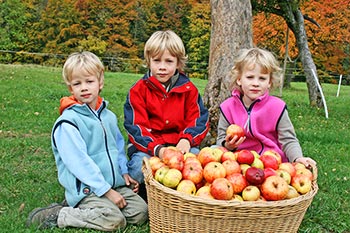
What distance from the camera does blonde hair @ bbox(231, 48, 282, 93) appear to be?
12.6 feet

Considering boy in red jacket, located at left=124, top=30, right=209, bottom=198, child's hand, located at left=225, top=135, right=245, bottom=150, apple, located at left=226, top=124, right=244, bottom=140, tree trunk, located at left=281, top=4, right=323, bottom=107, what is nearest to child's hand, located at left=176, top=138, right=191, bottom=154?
boy in red jacket, located at left=124, top=30, right=209, bottom=198

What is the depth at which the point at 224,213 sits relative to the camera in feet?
9.20

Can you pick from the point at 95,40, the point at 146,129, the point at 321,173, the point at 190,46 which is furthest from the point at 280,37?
the point at 146,129

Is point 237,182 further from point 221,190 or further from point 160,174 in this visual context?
point 160,174

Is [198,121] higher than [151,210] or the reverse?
higher

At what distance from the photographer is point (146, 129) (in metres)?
4.05

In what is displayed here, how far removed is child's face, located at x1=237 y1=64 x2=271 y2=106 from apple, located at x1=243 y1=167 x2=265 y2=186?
1.05m

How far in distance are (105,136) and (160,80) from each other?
2.32ft

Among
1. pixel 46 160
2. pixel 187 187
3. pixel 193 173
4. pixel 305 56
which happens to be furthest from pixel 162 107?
pixel 305 56

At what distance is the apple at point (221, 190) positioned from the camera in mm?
2848

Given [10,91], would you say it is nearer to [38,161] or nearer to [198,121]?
[38,161]

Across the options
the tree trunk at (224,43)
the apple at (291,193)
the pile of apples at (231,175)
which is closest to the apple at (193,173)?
the pile of apples at (231,175)

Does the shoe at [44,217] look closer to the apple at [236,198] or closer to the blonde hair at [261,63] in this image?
the apple at [236,198]

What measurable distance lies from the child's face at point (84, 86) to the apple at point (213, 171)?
3.76ft
